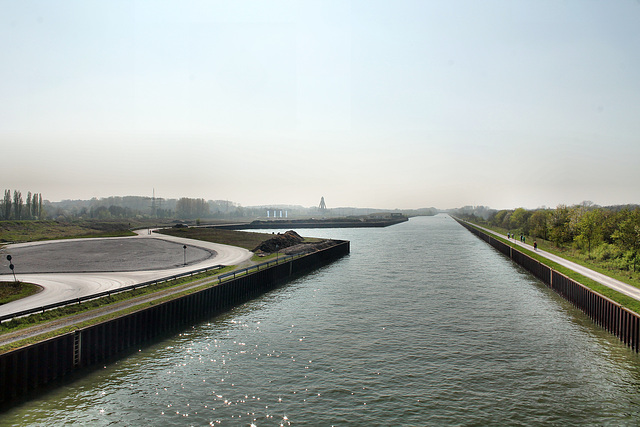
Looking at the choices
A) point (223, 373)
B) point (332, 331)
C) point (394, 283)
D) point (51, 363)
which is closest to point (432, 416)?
point (223, 373)

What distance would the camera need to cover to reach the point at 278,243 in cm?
7806

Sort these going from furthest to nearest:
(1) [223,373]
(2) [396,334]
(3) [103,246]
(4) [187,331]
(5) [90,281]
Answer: (3) [103,246], (5) [90,281], (4) [187,331], (2) [396,334], (1) [223,373]

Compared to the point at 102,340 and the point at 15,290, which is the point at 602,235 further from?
the point at 15,290

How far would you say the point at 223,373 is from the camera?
74.6 ft

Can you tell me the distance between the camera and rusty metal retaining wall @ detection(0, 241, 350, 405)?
19.7 meters

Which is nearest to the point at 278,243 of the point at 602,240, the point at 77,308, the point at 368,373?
the point at 77,308

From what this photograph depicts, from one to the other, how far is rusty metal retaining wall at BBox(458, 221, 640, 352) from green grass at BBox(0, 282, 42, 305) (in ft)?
151

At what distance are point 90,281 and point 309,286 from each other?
2468cm

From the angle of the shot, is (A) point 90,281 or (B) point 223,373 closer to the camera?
(B) point 223,373

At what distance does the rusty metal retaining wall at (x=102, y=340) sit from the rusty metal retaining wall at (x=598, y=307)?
32.3 meters

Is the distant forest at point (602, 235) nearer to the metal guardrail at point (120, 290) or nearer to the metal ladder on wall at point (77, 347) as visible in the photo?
the metal guardrail at point (120, 290)

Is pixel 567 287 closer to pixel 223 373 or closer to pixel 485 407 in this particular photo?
pixel 485 407

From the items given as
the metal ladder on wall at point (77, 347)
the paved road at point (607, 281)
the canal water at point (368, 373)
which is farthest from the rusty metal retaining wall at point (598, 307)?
the metal ladder on wall at point (77, 347)

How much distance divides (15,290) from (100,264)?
66.3 feet
